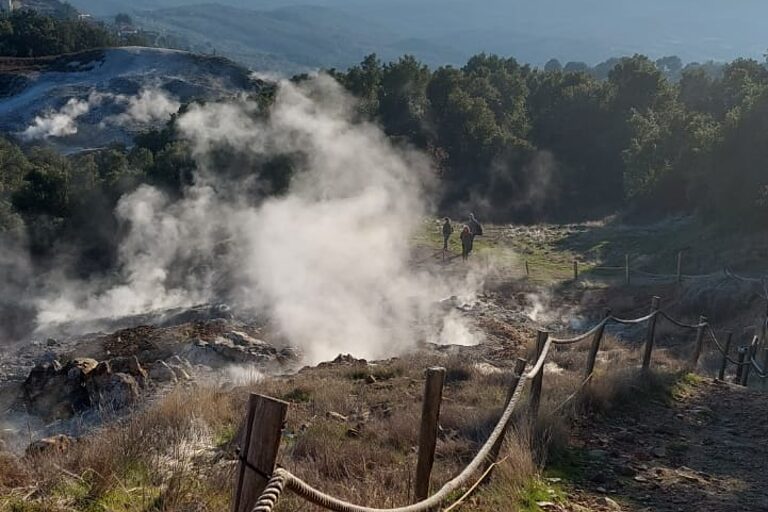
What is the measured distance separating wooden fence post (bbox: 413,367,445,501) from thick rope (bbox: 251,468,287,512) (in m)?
1.59

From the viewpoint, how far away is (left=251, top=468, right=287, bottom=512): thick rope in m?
2.22

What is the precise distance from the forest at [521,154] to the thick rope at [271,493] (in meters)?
21.7

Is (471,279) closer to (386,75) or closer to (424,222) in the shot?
(424,222)

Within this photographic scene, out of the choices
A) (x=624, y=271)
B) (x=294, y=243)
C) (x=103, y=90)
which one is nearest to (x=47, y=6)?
(x=103, y=90)

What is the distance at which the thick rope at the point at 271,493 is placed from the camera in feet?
7.28

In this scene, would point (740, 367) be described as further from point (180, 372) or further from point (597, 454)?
point (180, 372)

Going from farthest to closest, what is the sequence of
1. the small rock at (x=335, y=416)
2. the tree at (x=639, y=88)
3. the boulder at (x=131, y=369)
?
the tree at (x=639, y=88)
the boulder at (x=131, y=369)
the small rock at (x=335, y=416)

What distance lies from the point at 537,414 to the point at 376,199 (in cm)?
2141

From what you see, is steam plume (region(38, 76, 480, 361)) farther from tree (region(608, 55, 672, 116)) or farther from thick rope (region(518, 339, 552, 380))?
tree (region(608, 55, 672, 116))

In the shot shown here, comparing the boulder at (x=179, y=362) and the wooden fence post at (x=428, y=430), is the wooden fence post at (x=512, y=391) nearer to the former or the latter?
the wooden fence post at (x=428, y=430)

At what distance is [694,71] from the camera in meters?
43.8

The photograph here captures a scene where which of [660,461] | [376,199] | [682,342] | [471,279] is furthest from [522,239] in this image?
[660,461]

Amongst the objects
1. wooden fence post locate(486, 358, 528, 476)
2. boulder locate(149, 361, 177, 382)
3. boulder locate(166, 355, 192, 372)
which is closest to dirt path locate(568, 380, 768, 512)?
wooden fence post locate(486, 358, 528, 476)

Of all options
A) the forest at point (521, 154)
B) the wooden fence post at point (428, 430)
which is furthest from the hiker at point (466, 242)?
the wooden fence post at point (428, 430)
